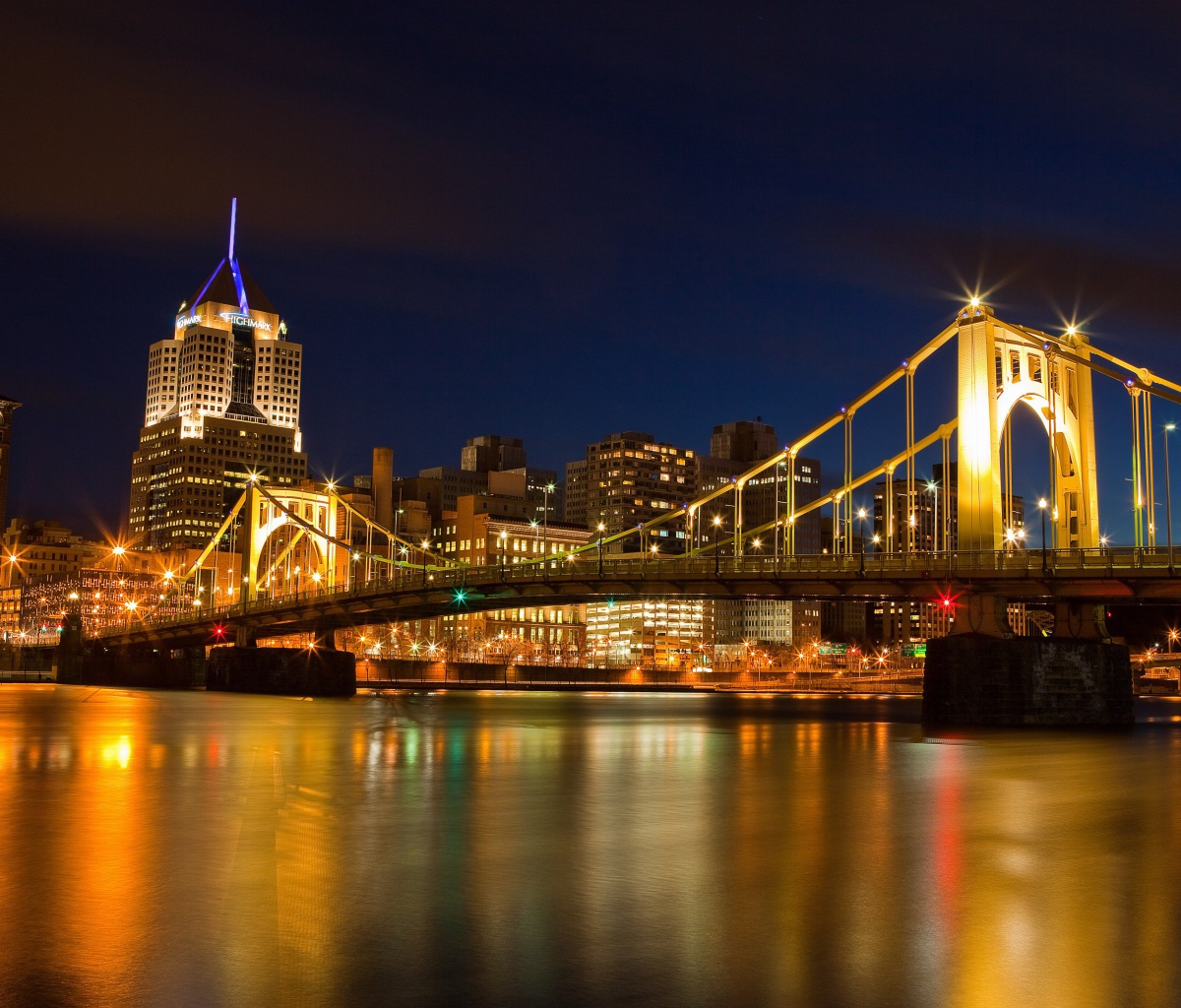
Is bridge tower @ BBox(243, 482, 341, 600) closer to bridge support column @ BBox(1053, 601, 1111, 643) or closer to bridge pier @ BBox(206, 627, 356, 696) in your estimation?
bridge pier @ BBox(206, 627, 356, 696)

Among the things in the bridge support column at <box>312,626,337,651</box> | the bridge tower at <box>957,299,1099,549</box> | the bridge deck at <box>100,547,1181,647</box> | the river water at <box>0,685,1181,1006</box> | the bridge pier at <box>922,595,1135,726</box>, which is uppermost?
the bridge tower at <box>957,299,1099,549</box>

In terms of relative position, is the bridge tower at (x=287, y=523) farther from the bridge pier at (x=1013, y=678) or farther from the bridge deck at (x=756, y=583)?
the bridge pier at (x=1013, y=678)

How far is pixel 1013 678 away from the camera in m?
53.8

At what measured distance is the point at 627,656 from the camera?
190 meters

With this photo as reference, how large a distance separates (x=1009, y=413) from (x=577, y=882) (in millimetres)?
48644

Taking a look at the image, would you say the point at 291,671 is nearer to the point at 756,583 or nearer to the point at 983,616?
the point at 756,583

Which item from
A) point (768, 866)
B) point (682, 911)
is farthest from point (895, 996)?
point (768, 866)

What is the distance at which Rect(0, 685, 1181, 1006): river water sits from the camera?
10867 mm

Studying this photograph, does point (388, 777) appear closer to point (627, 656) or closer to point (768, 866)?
point (768, 866)

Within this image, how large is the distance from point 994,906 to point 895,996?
4.46 metres

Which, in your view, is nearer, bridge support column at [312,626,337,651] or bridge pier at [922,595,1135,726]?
bridge pier at [922,595,1135,726]

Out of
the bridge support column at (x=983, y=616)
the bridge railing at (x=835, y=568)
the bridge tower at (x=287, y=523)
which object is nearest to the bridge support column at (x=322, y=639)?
the bridge tower at (x=287, y=523)

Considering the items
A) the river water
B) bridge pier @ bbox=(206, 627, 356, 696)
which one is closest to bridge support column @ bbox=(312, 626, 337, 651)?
bridge pier @ bbox=(206, 627, 356, 696)

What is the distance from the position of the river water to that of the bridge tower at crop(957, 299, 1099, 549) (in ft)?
68.8
